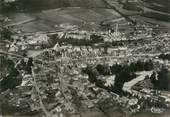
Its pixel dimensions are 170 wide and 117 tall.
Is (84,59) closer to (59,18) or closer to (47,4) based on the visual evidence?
(59,18)

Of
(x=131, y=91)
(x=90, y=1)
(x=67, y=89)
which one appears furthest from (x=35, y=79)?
(x=90, y=1)

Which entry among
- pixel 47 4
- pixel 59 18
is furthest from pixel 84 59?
pixel 47 4

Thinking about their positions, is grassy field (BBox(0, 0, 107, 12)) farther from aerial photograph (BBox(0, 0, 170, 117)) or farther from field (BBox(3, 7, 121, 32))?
field (BBox(3, 7, 121, 32))

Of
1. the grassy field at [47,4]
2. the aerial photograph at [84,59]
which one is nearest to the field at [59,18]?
the aerial photograph at [84,59]

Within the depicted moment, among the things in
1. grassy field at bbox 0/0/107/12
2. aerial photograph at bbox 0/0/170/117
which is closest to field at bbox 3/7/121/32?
aerial photograph at bbox 0/0/170/117

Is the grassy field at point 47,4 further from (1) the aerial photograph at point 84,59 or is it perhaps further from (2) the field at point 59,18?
(2) the field at point 59,18

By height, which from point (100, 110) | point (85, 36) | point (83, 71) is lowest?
point (100, 110)

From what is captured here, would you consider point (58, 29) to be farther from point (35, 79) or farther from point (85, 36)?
point (35, 79)
